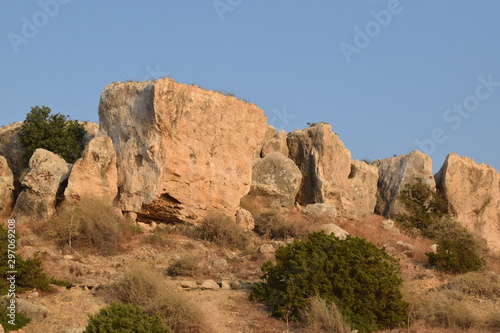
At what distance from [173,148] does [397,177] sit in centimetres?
1355

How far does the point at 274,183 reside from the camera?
24.2 meters

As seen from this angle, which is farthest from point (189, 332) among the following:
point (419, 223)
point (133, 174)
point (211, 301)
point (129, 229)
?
point (419, 223)

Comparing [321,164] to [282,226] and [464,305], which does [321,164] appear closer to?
[282,226]

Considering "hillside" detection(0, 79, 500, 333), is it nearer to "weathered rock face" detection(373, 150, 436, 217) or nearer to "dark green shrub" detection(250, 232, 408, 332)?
"weathered rock face" detection(373, 150, 436, 217)

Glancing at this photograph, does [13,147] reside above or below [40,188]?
above

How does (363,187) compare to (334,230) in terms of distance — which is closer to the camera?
(334,230)

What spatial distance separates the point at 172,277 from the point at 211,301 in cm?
225

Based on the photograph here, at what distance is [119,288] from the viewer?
11547mm

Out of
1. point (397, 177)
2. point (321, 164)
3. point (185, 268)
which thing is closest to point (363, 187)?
point (397, 177)

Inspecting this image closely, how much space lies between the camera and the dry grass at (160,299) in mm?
10217

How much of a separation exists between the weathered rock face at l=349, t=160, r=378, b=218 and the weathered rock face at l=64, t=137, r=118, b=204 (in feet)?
38.5

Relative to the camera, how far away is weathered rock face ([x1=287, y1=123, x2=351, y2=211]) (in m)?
25.9

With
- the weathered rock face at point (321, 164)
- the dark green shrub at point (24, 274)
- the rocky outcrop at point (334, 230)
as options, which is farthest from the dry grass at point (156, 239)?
the weathered rock face at point (321, 164)

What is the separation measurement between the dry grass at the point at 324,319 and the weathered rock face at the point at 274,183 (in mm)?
12778
